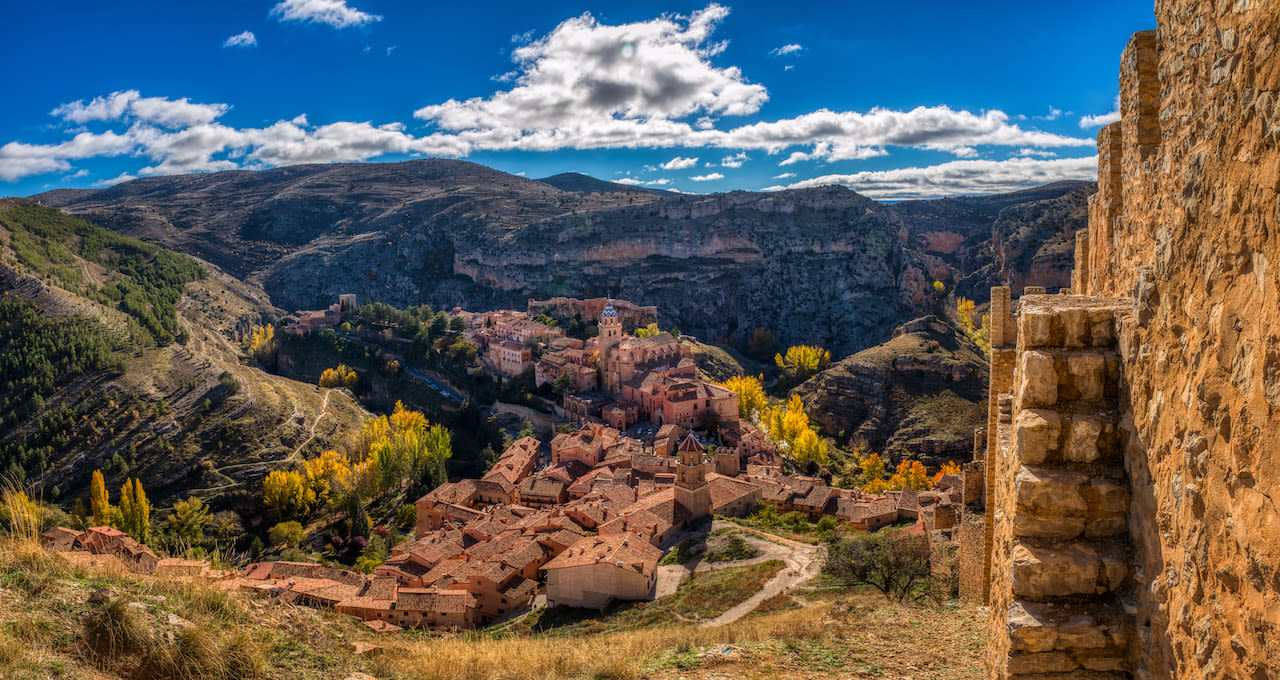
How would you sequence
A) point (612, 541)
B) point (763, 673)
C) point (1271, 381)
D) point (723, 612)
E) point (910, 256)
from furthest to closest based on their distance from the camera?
point (910, 256) → point (612, 541) → point (723, 612) → point (763, 673) → point (1271, 381)

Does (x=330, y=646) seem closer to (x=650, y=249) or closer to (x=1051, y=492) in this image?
(x=1051, y=492)

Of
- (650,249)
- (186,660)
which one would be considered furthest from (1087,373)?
(650,249)

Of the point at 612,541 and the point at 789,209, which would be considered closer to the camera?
the point at 612,541

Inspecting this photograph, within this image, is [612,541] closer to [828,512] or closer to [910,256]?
[828,512]

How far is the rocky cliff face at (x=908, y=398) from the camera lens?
42.9m

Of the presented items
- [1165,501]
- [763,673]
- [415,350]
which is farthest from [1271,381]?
[415,350]

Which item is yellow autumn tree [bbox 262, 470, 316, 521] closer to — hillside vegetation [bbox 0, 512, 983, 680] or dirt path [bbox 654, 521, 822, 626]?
dirt path [bbox 654, 521, 822, 626]

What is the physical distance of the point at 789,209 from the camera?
9456cm

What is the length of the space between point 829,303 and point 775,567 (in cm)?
6484

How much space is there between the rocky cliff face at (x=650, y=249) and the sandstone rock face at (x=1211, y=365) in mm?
70195

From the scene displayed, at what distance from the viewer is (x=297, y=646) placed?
6.81 meters

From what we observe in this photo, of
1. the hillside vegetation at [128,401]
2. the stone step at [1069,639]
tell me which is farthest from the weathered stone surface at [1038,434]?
the hillside vegetation at [128,401]

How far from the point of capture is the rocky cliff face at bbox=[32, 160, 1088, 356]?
265ft

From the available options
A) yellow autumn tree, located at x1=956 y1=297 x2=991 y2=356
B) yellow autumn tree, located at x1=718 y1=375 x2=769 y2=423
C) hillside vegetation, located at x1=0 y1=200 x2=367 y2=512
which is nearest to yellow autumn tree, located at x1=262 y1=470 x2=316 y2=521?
hillside vegetation, located at x1=0 y1=200 x2=367 y2=512
